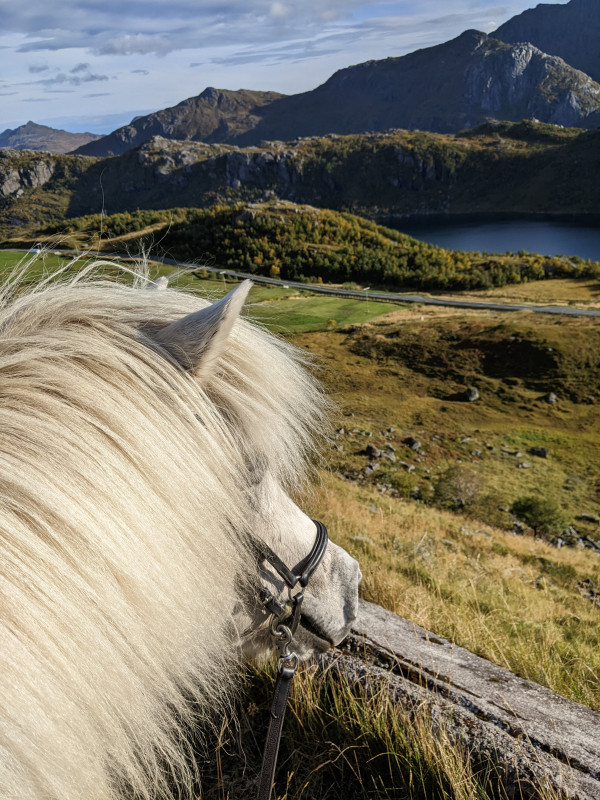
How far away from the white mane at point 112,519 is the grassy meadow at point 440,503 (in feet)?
1.86

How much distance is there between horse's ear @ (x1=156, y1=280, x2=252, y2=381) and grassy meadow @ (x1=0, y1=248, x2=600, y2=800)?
65 centimetres

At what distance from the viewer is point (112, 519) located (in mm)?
976

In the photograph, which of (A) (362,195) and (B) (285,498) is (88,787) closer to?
(B) (285,498)

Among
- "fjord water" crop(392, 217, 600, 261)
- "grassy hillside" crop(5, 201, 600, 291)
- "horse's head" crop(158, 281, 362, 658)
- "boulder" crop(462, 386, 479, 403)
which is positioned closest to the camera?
"horse's head" crop(158, 281, 362, 658)

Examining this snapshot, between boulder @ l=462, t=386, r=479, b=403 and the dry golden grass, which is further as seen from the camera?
boulder @ l=462, t=386, r=479, b=403

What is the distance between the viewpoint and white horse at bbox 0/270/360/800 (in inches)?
34.2

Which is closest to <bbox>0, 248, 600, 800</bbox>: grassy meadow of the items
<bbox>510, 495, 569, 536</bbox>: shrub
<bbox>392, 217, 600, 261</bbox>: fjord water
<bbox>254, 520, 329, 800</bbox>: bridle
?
<bbox>510, 495, 569, 536</bbox>: shrub

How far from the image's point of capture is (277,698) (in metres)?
1.24

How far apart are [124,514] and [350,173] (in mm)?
167945

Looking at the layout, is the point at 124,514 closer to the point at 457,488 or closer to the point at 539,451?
the point at 457,488

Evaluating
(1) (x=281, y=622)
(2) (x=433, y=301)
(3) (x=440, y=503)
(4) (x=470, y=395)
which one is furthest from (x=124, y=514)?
(2) (x=433, y=301)

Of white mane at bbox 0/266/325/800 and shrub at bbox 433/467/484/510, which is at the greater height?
white mane at bbox 0/266/325/800

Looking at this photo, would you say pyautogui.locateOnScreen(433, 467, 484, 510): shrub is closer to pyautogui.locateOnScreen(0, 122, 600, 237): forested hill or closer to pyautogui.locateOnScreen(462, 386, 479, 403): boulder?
pyautogui.locateOnScreen(462, 386, 479, 403): boulder

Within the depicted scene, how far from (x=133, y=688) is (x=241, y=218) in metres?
58.8
